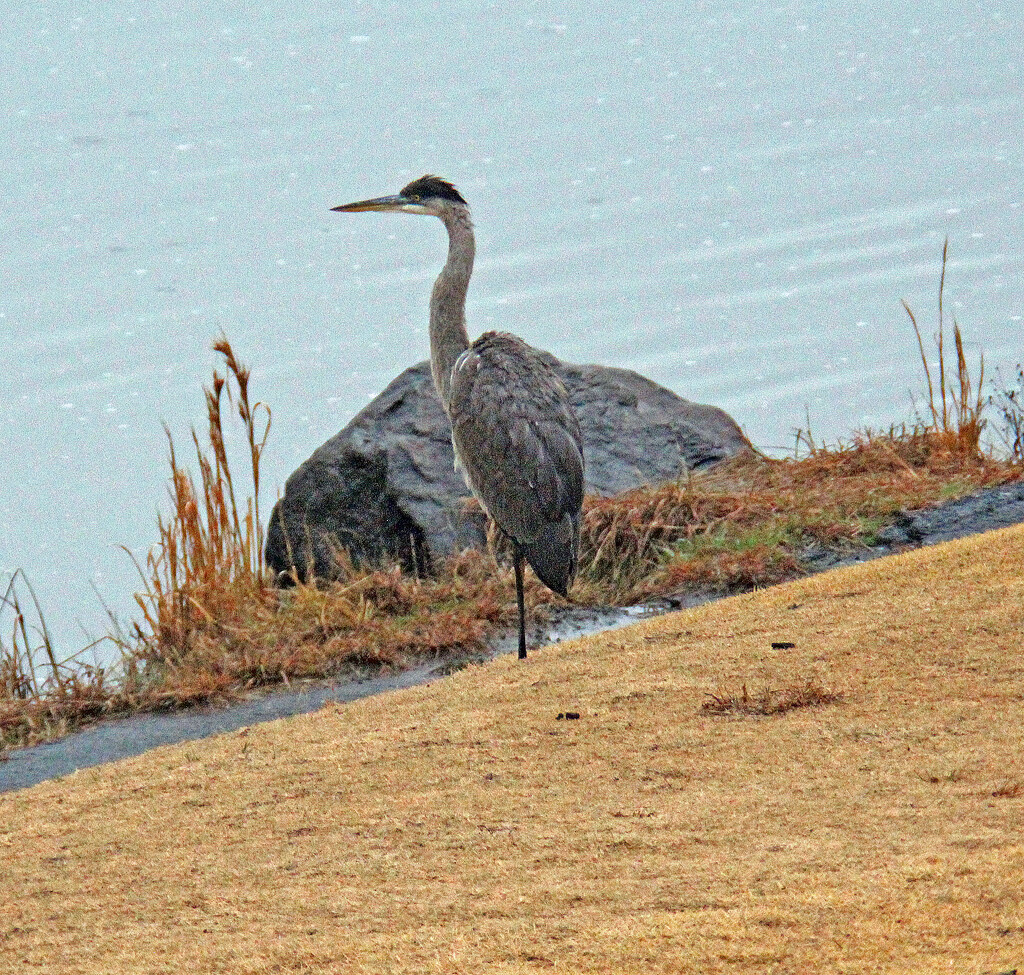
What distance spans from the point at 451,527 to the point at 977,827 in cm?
567

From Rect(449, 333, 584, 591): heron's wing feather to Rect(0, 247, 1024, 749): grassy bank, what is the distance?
106cm

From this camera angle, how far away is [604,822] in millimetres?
3648

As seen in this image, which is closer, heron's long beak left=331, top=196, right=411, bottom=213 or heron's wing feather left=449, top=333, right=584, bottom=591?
heron's wing feather left=449, top=333, right=584, bottom=591

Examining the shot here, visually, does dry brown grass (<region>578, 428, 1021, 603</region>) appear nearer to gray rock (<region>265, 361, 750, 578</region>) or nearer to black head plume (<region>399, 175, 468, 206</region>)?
gray rock (<region>265, 361, 750, 578</region>)

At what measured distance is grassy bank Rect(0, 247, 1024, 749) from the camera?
7.22m

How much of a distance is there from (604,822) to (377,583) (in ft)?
14.7

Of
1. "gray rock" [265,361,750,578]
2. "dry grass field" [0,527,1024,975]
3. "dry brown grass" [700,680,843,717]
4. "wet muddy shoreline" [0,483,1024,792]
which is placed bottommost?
"wet muddy shoreline" [0,483,1024,792]

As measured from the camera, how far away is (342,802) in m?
4.09

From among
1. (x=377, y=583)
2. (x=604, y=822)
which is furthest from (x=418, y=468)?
(x=604, y=822)

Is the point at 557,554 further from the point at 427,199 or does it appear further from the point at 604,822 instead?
the point at 604,822

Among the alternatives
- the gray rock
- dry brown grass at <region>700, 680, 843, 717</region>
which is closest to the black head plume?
the gray rock

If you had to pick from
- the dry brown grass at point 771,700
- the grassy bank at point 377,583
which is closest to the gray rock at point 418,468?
the grassy bank at point 377,583

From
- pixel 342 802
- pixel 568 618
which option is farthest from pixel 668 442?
pixel 342 802

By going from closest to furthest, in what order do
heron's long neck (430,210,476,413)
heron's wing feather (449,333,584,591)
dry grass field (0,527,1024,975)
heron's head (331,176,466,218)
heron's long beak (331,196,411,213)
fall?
dry grass field (0,527,1024,975) < heron's wing feather (449,333,584,591) < heron's long neck (430,210,476,413) < heron's head (331,176,466,218) < heron's long beak (331,196,411,213)
